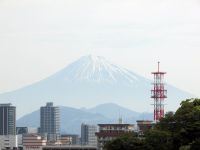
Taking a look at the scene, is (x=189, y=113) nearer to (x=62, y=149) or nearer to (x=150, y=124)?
(x=150, y=124)

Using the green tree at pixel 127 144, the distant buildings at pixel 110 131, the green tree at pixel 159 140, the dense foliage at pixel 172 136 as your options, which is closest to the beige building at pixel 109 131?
the distant buildings at pixel 110 131

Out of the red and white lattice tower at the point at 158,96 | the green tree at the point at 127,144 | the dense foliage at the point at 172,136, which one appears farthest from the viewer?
the red and white lattice tower at the point at 158,96

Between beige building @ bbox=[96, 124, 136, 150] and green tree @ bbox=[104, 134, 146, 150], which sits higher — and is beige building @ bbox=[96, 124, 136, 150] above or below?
above

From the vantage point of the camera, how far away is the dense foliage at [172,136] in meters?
93.9

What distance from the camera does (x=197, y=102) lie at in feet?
352

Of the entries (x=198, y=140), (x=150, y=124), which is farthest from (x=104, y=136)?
(x=198, y=140)

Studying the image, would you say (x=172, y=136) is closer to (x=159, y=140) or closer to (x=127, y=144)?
(x=159, y=140)

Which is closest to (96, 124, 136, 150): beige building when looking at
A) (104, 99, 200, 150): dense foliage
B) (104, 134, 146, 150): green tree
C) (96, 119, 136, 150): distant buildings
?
(96, 119, 136, 150): distant buildings

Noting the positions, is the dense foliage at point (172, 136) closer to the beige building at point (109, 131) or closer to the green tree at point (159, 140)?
the green tree at point (159, 140)

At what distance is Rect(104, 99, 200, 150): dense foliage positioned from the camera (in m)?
93.9

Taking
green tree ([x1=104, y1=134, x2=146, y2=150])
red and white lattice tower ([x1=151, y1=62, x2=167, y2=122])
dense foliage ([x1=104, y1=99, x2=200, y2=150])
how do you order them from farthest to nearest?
red and white lattice tower ([x1=151, y1=62, x2=167, y2=122]) → green tree ([x1=104, y1=134, x2=146, y2=150]) → dense foliage ([x1=104, y1=99, x2=200, y2=150])

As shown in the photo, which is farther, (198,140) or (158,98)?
(158,98)

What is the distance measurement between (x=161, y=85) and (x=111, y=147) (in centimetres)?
5301

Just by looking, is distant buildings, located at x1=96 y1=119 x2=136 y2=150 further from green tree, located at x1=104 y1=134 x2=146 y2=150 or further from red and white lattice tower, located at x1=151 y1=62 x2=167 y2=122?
green tree, located at x1=104 y1=134 x2=146 y2=150
